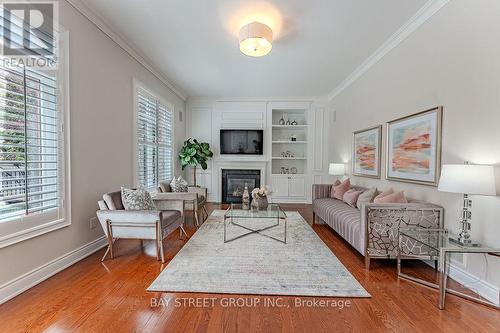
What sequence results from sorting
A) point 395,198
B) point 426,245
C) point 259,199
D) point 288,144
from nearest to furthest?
point 426,245 → point 395,198 → point 259,199 → point 288,144

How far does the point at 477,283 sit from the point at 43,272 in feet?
13.3

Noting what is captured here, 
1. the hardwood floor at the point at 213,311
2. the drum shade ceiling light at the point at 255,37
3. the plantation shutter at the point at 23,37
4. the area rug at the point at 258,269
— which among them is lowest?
the hardwood floor at the point at 213,311

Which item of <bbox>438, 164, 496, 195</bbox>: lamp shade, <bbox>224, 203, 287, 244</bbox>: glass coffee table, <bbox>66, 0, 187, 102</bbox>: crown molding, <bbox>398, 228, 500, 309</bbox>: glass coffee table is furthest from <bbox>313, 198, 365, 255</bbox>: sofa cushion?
<bbox>66, 0, 187, 102</bbox>: crown molding

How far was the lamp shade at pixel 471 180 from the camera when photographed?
1.90m

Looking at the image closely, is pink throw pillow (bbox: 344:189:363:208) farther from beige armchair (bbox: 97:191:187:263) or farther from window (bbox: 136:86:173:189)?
window (bbox: 136:86:173:189)

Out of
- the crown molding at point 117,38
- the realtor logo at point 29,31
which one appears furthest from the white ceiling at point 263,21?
the realtor logo at point 29,31

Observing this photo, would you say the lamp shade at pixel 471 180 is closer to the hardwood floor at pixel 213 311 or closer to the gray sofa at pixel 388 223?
the gray sofa at pixel 388 223

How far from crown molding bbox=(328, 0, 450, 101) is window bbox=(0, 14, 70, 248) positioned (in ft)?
13.4

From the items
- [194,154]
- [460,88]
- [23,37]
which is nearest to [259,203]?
[460,88]

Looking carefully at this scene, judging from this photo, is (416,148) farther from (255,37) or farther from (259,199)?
(255,37)

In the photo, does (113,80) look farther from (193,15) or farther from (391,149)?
(391,149)

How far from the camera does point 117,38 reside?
3.41 m

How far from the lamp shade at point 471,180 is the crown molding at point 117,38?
414 cm

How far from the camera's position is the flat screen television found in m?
6.70
